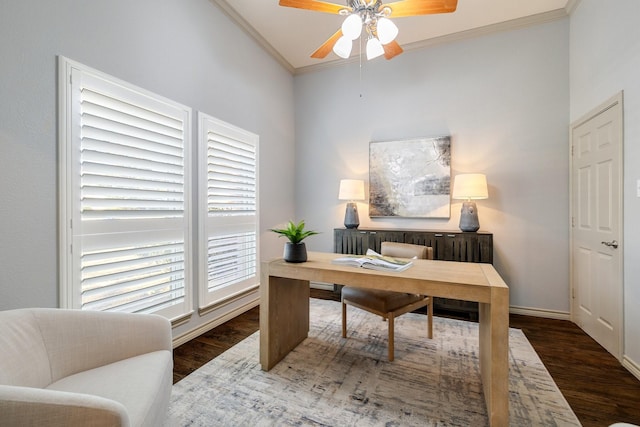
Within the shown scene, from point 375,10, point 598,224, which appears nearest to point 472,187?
point 598,224

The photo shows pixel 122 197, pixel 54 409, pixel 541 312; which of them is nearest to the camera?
pixel 54 409

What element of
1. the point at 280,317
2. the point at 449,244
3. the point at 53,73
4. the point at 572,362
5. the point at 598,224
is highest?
the point at 53,73

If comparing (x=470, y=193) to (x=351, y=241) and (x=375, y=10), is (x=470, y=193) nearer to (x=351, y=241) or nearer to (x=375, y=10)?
(x=351, y=241)

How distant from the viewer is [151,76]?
217cm

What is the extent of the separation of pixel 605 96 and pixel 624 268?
1.42 m

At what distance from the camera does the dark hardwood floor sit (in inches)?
64.1

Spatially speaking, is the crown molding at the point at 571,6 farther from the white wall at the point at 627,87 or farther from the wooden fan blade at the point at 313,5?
the wooden fan blade at the point at 313,5

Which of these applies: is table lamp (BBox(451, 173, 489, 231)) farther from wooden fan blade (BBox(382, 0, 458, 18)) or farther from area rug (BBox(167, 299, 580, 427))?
wooden fan blade (BBox(382, 0, 458, 18))

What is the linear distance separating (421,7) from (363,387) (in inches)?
98.5

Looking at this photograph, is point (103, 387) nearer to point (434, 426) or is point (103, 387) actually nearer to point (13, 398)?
point (13, 398)

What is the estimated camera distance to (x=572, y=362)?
6.98ft

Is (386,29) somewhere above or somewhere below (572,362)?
above

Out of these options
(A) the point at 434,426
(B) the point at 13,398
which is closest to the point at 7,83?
(B) the point at 13,398

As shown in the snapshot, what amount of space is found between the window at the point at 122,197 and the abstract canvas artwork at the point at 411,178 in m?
2.32
